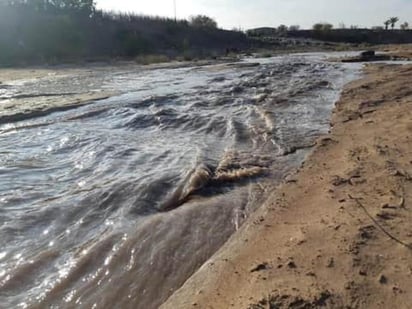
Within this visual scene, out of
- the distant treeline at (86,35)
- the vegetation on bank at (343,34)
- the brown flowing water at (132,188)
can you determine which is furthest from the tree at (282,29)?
the brown flowing water at (132,188)

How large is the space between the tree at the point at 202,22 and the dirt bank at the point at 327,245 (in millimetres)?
59781

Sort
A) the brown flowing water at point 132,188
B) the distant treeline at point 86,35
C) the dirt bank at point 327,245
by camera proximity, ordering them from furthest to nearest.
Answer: the distant treeline at point 86,35 → the brown flowing water at point 132,188 → the dirt bank at point 327,245

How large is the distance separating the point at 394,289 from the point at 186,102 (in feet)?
37.8

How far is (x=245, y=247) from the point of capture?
4.55 meters

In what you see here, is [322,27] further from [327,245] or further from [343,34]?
[327,245]

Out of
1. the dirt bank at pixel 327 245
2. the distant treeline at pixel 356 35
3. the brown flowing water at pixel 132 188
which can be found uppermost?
the dirt bank at pixel 327 245

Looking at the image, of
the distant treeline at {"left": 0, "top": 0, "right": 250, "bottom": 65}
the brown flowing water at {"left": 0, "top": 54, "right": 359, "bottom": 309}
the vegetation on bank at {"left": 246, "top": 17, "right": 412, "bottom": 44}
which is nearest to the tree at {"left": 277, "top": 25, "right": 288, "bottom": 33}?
the vegetation on bank at {"left": 246, "top": 17, "right": 412, "bottom": 44}

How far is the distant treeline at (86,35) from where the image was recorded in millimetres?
41500

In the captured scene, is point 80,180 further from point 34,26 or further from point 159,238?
point 34,26

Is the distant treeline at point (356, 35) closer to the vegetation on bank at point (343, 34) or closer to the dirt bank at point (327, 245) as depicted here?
the vegetation on bank at point (343, 34)

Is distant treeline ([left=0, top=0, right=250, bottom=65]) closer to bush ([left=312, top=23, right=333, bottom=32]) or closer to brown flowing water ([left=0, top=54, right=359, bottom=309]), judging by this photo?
bush ([left=312, top=23, right=333, bottom=32])

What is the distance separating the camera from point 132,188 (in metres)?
6.61

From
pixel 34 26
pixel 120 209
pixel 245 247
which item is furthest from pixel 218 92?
pixel 34 26

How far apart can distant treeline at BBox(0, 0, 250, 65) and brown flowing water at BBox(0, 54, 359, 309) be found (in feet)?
90.7
